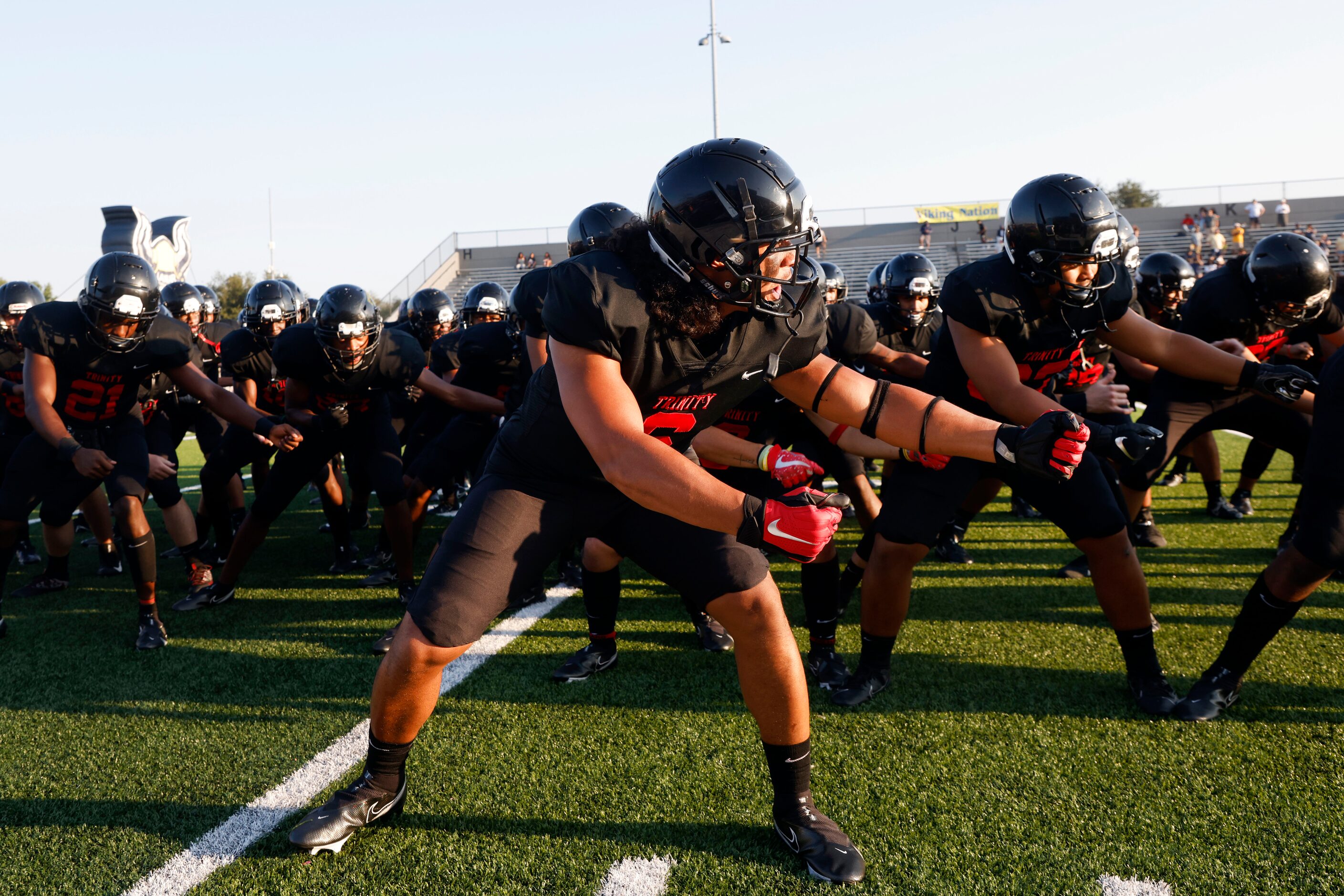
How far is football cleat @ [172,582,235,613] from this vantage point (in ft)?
16.5

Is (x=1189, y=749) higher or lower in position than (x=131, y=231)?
lower

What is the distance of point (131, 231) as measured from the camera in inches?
1213

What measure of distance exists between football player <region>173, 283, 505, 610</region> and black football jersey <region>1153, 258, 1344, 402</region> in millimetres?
3782

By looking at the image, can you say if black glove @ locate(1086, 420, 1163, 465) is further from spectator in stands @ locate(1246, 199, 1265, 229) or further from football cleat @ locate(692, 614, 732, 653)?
spectator in stands @ locate(1246, 199, 1265, 229)

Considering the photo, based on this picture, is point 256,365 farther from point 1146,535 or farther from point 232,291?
point 232,291

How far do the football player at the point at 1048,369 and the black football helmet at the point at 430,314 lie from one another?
5.33 m

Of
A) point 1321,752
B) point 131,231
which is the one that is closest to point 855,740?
point 1321,752

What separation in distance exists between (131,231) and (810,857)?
34.8 metres

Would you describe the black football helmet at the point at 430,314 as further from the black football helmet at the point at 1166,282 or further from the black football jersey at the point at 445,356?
the black football helmet at the point at 1166,282

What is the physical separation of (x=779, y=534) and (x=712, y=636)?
236cm

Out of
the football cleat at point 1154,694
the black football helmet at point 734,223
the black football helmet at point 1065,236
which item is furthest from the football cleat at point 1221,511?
the black football helmet at point 734,223

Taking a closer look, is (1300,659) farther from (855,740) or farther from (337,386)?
(337,386)

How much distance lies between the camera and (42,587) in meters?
5.46

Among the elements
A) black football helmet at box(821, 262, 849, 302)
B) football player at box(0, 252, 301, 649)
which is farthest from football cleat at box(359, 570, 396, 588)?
black football helmet at box(821, 262, 849, 302)
